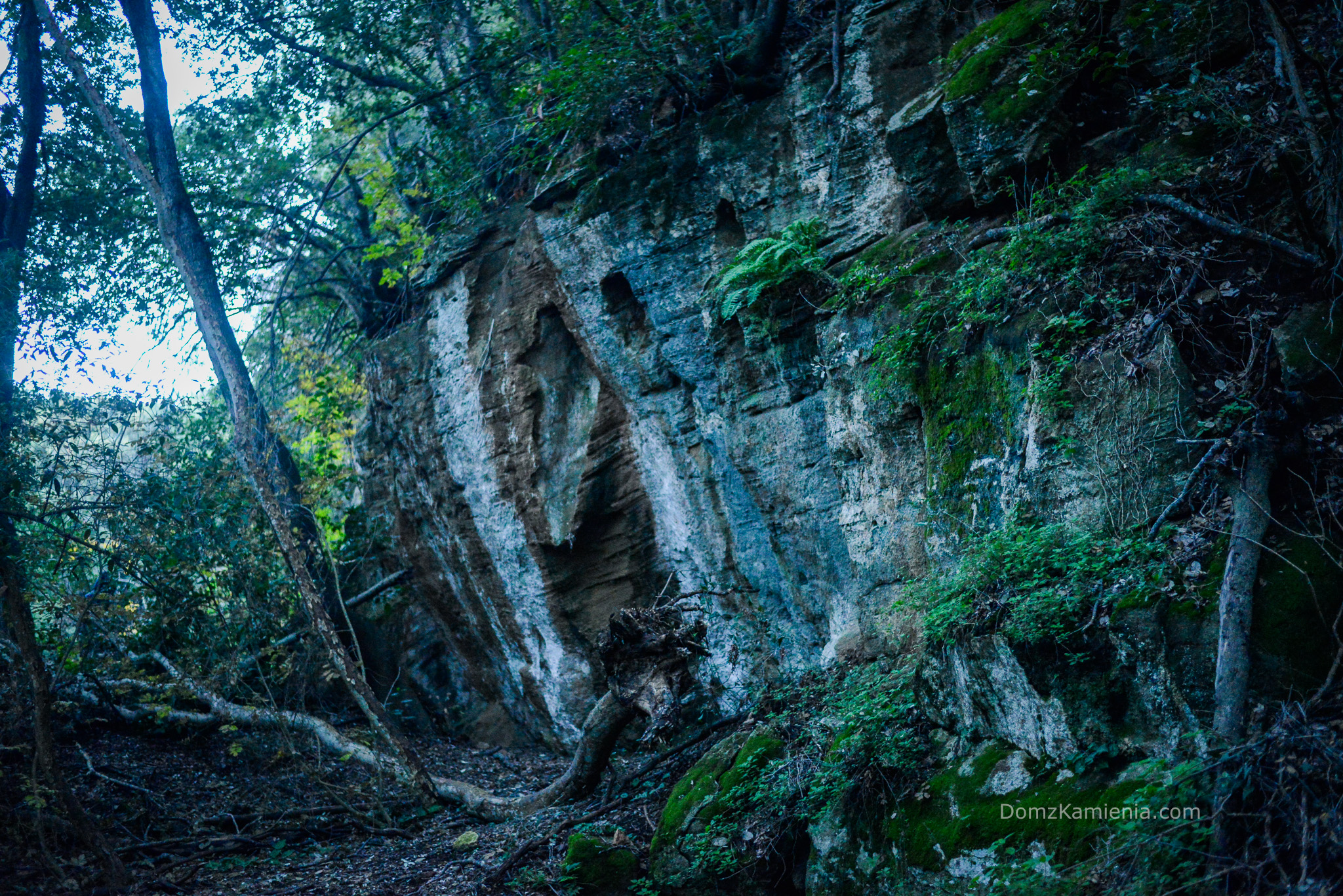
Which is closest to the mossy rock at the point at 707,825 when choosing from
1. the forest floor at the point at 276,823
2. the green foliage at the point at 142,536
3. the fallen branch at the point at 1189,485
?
the forest floor at the point at 276,823

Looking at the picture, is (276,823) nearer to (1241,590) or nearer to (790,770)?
(790,770)

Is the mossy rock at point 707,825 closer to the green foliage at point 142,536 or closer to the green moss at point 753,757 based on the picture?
the green moss at point 753,757

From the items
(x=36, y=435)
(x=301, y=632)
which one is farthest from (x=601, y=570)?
(x=36, y=435)

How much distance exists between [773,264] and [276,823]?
7.56m

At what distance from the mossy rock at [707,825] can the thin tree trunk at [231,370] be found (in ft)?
11.9

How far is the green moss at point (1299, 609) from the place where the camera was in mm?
3559

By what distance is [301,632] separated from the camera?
9805 millimetres

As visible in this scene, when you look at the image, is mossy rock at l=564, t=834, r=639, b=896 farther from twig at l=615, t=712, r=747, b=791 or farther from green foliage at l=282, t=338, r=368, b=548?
green foliage at l=282, t=338, r=368, b=548

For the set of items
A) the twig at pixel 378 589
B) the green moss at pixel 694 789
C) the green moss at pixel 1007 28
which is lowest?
the green moss at pixel 694 789

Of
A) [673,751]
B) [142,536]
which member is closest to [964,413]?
→ [673,751]

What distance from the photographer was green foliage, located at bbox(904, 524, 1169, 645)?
4246 millimetres

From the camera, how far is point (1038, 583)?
15.0 ft

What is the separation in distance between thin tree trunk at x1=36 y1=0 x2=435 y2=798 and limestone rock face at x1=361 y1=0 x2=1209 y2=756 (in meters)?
1.39

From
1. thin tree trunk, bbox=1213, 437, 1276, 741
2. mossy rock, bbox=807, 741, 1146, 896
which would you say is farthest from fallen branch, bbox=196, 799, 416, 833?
thin tree trunk, bbox=1213, 437, 1276, 741
